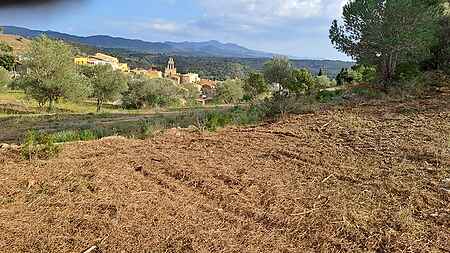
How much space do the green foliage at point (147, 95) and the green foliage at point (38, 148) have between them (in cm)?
3331

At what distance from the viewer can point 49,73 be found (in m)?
24.7

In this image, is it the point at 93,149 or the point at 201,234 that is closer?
the point at 201,234

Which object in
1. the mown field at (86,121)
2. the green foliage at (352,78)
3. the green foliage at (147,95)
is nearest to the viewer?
the mown field at (86,121)

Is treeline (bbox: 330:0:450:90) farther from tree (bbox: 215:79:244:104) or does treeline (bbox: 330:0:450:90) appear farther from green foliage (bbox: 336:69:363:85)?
tree (bbox: 215:79:244:104)

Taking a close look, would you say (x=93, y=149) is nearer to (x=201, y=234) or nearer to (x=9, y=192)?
(x=9, y=192)

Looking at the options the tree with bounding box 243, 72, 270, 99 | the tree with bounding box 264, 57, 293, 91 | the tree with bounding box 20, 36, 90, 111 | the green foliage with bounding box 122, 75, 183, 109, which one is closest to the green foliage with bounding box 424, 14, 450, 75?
the tree with bounding box 20, 36, 90, 111

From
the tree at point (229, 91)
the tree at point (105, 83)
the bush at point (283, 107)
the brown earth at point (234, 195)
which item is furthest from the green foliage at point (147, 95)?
the brown earth at point (234, 195)

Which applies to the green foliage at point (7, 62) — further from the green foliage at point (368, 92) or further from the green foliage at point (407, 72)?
the green foliage at point (368, 92)

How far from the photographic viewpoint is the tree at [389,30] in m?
11.2

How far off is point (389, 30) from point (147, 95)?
31.9 metres

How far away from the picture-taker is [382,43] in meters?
11.4

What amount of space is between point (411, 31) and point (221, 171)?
857 cm

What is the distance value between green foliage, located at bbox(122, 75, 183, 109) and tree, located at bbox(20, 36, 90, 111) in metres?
13.2

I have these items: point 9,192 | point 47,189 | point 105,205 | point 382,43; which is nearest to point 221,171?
point 105,205
